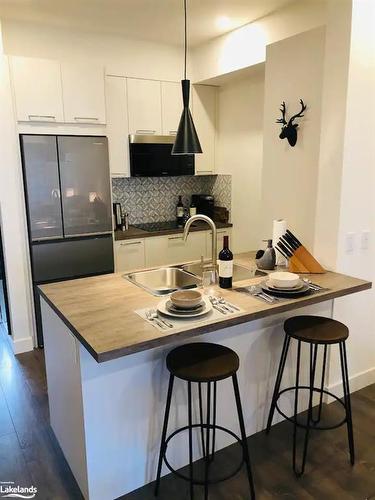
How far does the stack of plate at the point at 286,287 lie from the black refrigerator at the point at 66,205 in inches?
77.9

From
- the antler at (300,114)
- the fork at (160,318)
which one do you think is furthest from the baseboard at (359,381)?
the antler at (300,114)

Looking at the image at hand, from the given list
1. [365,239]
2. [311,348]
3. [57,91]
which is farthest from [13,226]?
[365,239]

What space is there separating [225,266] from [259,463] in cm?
110

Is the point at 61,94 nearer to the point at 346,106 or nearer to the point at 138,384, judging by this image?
→ the point at 346,106

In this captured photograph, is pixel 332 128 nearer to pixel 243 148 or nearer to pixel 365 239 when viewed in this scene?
pixel 365 239

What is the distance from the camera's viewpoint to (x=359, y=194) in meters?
2.67

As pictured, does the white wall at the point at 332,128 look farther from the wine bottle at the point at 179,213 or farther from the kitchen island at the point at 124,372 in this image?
the wine bottle at the point at 179,213

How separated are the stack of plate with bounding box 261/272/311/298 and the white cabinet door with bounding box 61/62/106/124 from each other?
2278 millimetres

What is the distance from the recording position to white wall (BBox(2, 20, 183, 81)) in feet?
11.7

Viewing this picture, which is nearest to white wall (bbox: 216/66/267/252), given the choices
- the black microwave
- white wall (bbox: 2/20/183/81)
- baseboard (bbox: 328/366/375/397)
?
the black microwave

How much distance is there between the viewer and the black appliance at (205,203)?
4.87m

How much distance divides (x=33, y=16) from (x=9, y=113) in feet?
2.94

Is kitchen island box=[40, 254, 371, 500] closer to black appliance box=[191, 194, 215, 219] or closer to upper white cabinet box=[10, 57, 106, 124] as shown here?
upper white cabinet box=[10, 57, 106, 124]

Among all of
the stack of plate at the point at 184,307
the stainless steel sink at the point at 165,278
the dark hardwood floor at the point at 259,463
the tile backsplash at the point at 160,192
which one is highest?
the tile backsplash at the point at 160,192
